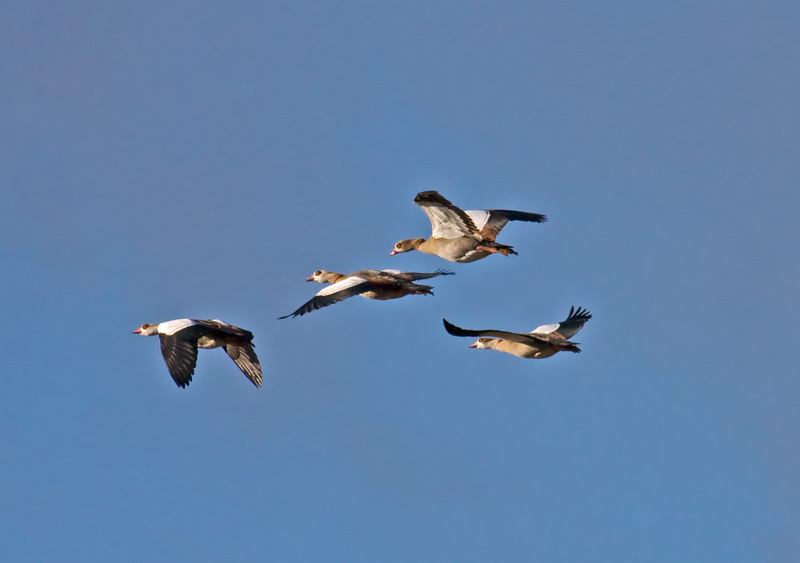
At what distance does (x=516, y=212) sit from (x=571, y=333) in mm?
3411

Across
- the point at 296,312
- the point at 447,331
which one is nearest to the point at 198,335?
the point at 296,312

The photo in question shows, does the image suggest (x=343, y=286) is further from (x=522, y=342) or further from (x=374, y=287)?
(x=522, y=342)

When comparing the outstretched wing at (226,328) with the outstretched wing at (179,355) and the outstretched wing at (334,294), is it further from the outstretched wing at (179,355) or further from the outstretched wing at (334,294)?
the outstretched wing at (334,294)

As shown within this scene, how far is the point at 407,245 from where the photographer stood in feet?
84.3

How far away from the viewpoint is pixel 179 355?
72.2 feet

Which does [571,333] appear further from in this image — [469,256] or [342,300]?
[342,300]

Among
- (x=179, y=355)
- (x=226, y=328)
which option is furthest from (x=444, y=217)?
(x=179, y=355)

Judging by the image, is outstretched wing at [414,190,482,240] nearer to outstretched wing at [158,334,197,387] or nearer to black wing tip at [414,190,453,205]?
black wing tip at [414,190,453,205]

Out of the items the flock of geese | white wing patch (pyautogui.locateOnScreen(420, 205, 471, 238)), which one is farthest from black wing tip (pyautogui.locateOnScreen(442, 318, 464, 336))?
white wing patch (pyautogui.locateOnScreen(420, 205, 471, 238))

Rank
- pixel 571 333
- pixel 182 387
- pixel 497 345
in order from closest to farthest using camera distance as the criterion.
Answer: pixel 182 387, pixel 497 345, pixel 571 333

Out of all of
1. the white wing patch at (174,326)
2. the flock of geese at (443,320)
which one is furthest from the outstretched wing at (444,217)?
the white wing patch at (174,326)

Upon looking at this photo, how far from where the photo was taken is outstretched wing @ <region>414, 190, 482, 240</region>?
22297 mm

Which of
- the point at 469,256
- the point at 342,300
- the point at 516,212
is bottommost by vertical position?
the point at 342,300

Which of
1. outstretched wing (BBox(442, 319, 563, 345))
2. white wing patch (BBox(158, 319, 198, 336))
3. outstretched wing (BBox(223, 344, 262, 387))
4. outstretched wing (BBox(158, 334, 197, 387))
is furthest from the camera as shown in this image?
outstretched wing (BBox(223, 344, 262, 387))
